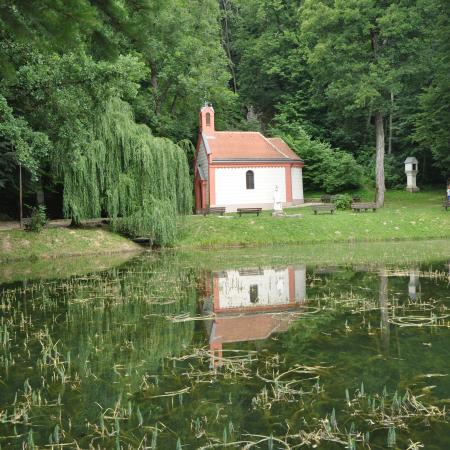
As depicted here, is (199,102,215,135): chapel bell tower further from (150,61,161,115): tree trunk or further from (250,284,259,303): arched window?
(250,284,259,303): arched window

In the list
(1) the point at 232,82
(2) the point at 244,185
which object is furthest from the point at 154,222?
(1) the point at 232,82

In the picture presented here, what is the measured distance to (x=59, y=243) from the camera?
77.8 ft

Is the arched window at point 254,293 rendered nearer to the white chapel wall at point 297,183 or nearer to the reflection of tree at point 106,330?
the reflection of tree at point 106,330

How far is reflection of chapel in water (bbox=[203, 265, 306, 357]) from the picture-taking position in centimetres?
842

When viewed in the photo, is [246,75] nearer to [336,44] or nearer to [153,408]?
[336,44]

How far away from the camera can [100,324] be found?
9.35 meters

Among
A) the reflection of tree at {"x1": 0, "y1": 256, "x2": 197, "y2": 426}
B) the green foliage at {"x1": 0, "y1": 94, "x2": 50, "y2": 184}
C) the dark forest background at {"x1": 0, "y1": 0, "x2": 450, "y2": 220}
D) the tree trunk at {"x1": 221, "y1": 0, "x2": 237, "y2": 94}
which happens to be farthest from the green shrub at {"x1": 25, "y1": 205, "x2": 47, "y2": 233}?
the tree trunk at {"x1": 221, "y1": 0, "x2": 237, "y2": 94}

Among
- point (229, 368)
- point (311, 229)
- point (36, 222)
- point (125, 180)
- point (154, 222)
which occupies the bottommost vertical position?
point (229, 368)

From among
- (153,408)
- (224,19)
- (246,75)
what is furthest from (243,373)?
(224,19)

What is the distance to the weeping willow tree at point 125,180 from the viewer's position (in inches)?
959

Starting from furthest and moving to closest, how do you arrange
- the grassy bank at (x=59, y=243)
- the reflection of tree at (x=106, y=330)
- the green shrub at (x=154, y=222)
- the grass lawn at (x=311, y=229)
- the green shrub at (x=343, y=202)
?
the green shrub at (x=343, y=202) → the grass lawn at (x=311, y=229) → the green shrub at (x=154, y=222) → the grassy bank at (x=59, y=243) → the reflection of tree at (x=106, y=330)

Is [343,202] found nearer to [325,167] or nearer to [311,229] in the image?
[325,167]

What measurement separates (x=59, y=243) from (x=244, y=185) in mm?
16636

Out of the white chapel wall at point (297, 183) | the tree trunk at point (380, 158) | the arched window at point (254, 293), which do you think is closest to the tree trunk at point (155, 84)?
the white chapel wall at point (297, 183)
